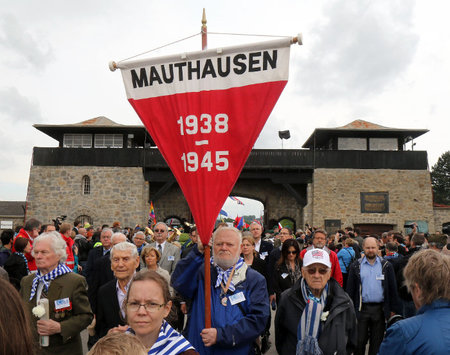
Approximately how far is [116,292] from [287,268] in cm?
288

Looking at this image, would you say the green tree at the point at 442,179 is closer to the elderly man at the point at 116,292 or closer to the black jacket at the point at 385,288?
the black jacket at the point at 385,288

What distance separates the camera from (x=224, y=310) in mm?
3002

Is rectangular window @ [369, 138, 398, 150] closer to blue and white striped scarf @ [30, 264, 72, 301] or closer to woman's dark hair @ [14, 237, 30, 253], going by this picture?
woman's dark hair @ [14, 237, 30, 253]

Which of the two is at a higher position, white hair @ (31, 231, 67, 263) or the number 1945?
the number 1945

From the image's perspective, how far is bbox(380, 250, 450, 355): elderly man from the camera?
1.98 meters

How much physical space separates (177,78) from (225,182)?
0.95 meters

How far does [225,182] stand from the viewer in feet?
10.3

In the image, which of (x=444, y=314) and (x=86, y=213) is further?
(x=86, y=213)

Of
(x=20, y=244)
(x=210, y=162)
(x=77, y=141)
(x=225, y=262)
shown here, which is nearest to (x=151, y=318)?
(x=225, y=262)

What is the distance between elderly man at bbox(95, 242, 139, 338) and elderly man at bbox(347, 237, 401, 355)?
3.04 meters

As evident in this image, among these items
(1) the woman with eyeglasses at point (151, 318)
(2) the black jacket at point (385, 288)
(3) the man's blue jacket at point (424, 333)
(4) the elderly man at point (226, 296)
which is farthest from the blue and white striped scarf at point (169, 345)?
(2) the black jacket at point (385, 288)

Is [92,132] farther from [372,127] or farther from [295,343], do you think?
[295,343]

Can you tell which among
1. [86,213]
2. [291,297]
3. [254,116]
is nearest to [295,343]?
[291,297]

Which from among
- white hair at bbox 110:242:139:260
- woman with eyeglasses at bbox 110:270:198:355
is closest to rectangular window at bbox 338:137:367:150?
white hair at bbox 110:242:139:260
